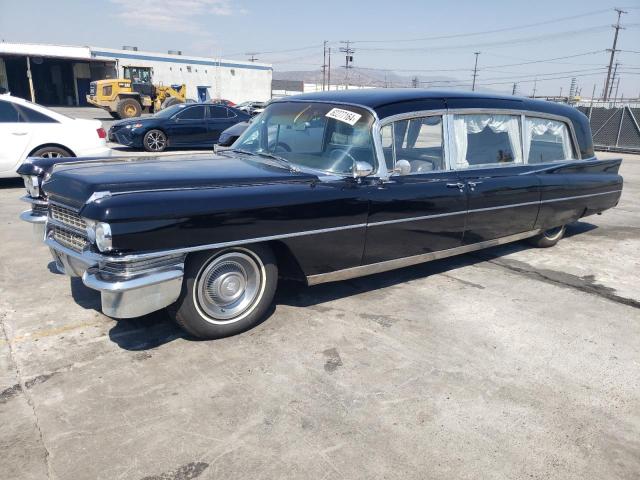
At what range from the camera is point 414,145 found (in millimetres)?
4461

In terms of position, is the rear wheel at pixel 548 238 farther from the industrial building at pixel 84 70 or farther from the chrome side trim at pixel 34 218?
the industrial building at pixel 84 70

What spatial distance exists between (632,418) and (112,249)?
3089mm

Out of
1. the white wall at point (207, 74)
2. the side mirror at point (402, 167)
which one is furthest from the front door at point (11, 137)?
the white wall at point (207, 74)

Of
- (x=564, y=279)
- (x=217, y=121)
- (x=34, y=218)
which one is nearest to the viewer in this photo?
(x=34, y=218)

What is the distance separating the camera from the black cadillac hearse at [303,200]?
3018 millimetres

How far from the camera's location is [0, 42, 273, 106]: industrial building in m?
39.8

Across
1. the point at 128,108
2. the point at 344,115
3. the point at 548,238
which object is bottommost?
the point at 548,238

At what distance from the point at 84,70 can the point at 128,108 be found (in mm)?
19410

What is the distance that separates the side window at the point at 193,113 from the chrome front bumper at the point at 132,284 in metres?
11.4

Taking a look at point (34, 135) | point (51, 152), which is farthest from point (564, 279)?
point (34, 135)

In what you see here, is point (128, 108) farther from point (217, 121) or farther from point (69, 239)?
point (69, 239)

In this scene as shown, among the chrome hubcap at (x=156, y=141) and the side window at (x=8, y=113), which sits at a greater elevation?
the side window at (x=8, y=113)

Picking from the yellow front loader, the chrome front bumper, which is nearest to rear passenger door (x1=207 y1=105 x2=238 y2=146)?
the chrome front bumper

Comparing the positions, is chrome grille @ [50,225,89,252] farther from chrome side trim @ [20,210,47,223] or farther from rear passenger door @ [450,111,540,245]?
rear passenger door @ [450,111,540,245]
